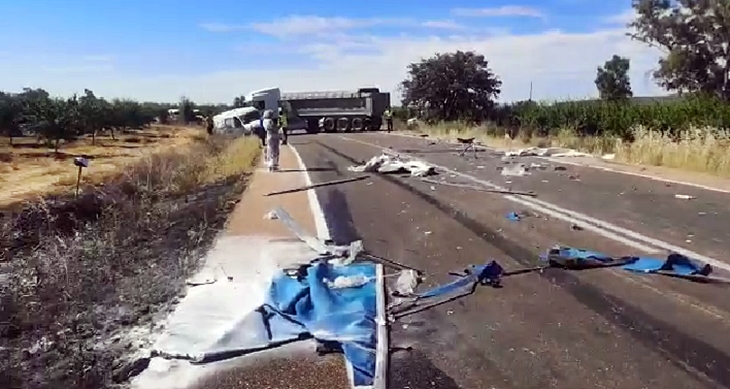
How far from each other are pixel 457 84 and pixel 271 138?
4119 centimetres

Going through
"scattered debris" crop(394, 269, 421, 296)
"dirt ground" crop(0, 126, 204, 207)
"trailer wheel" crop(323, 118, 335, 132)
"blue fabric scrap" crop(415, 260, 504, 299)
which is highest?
"blue fabric scrap" crop(415, 260, 504, 299)

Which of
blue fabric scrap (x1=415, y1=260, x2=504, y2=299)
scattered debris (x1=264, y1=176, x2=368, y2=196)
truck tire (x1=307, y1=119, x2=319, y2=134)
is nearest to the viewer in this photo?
blue fabric scrap (x1=415, y1=260, x2=504, y2=299)

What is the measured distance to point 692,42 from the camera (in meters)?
50.5

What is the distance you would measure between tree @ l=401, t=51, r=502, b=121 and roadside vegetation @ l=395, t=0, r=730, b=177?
8cm

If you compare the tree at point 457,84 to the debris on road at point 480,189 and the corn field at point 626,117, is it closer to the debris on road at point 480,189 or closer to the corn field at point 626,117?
the corn field at point 626,117

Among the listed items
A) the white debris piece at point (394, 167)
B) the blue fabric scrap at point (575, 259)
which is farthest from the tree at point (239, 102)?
the blue fabric scrap at point (575, 259)

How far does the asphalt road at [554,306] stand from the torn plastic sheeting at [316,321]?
259 mm

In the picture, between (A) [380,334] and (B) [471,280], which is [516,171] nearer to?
(B) [471,280]

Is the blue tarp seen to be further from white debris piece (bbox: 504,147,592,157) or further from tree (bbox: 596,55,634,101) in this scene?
tree (bbox: 596,55,634,101)

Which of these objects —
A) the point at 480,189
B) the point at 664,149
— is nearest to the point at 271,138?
the point at 480,189

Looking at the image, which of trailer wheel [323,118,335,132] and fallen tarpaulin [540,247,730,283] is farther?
trailer wheel [323,118,335,132]

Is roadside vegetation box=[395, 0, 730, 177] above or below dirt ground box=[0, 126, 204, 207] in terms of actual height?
above

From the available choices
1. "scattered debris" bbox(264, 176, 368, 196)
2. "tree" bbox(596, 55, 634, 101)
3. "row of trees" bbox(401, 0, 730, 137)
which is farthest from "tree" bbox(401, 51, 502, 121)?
"scattered debris" bbox(264, 176, 368, 196)

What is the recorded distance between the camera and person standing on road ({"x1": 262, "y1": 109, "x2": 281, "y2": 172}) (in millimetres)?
22016
